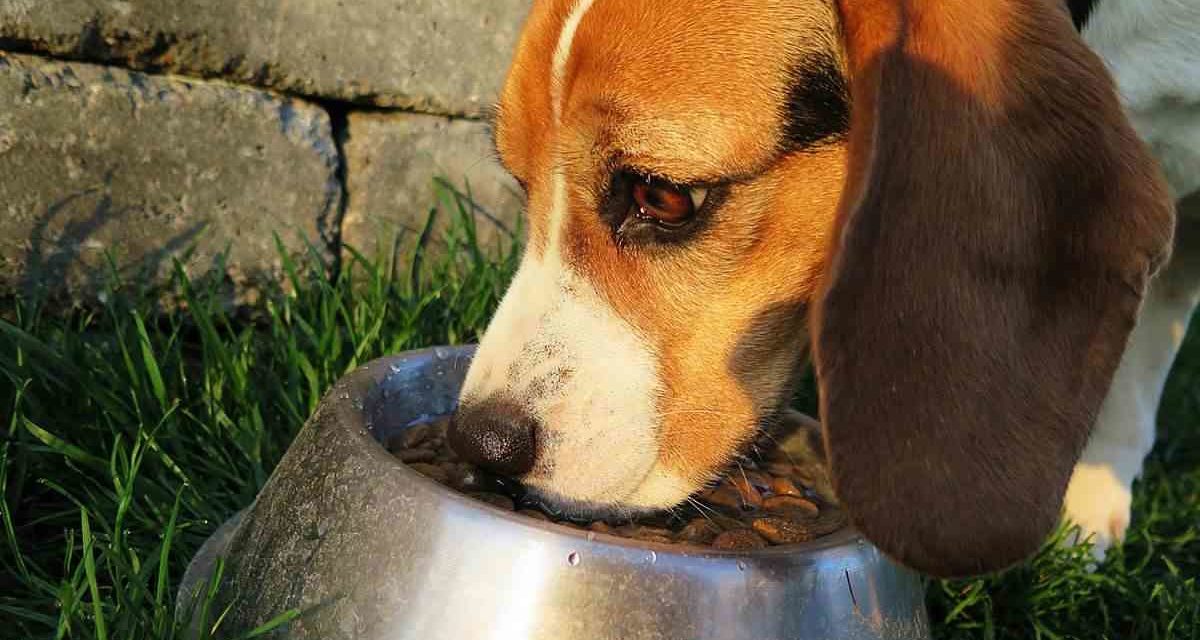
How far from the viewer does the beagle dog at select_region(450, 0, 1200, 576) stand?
1628 millimetres

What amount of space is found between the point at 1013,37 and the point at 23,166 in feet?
7.02

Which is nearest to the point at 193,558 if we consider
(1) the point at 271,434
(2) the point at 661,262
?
(1) the point at 271,434

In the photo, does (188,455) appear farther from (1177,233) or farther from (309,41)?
(1177,233)

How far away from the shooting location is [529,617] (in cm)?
154

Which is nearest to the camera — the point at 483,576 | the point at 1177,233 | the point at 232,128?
the point at 483,576

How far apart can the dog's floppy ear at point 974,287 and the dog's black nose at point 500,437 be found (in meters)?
0.46

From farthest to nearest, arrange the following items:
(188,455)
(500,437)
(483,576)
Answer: (188,455)
(500,437)
(483,576)

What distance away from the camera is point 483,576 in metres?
1.55

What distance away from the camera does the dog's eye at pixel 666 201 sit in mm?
1866

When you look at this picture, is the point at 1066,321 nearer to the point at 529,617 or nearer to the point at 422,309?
the point at 529,617

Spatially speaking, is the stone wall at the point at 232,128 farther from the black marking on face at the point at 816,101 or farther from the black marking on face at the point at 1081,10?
the black marking on face at the point at 1081,10

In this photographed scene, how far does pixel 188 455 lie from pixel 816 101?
1.41 meters

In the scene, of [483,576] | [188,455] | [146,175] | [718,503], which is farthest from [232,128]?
[483,576]

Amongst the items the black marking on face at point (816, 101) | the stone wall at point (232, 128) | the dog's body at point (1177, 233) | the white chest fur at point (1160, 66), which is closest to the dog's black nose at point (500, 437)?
the black marking on face at point (816, 101)
